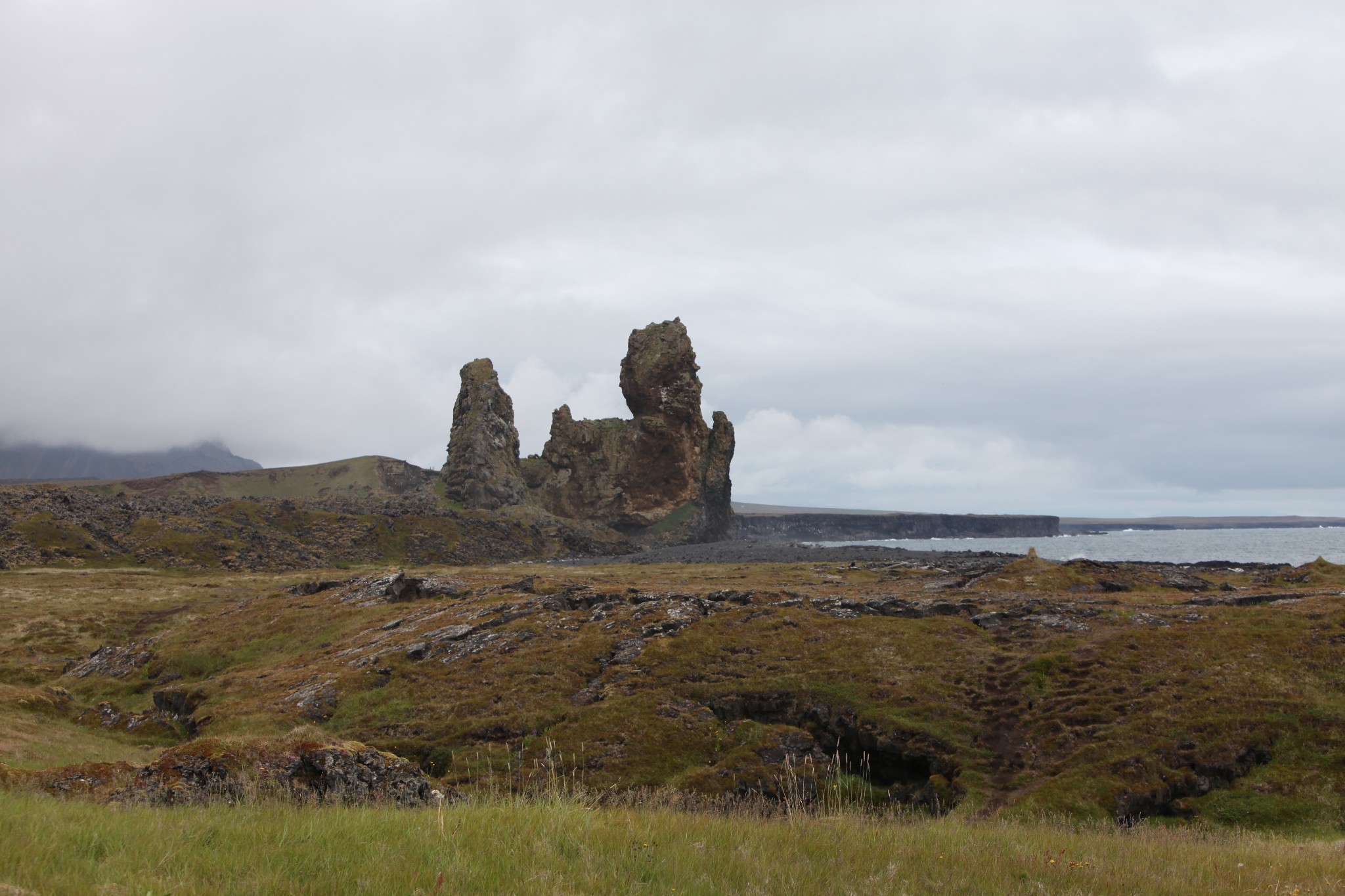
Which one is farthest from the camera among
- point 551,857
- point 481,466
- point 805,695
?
point 481,466

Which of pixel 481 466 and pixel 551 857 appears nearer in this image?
pixel 551 857

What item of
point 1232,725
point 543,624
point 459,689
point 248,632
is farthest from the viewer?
point 248,632

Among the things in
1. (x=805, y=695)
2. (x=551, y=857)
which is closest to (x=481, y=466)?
(x=805, y=695)

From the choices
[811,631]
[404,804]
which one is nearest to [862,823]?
[404,804]

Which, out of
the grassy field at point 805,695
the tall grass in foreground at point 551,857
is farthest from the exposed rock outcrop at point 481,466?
the tall grass in foreground at point 551,857

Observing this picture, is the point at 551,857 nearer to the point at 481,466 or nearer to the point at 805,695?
the point at 805,695

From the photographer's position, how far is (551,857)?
28.0 ft

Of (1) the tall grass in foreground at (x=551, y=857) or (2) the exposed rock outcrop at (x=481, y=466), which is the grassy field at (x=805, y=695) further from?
(2) the exposed rock outcrop at (x=481, y=466)

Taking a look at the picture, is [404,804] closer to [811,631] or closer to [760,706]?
[760,706]

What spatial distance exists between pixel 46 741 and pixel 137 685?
17.8 meters

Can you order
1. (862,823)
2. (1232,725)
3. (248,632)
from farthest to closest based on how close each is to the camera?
(248,632), (1232,725), (862,823)

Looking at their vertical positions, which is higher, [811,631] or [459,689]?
[811,631]

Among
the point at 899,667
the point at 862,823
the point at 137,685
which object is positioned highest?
the point at 862,823

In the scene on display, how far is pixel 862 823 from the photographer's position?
39.2 ft
